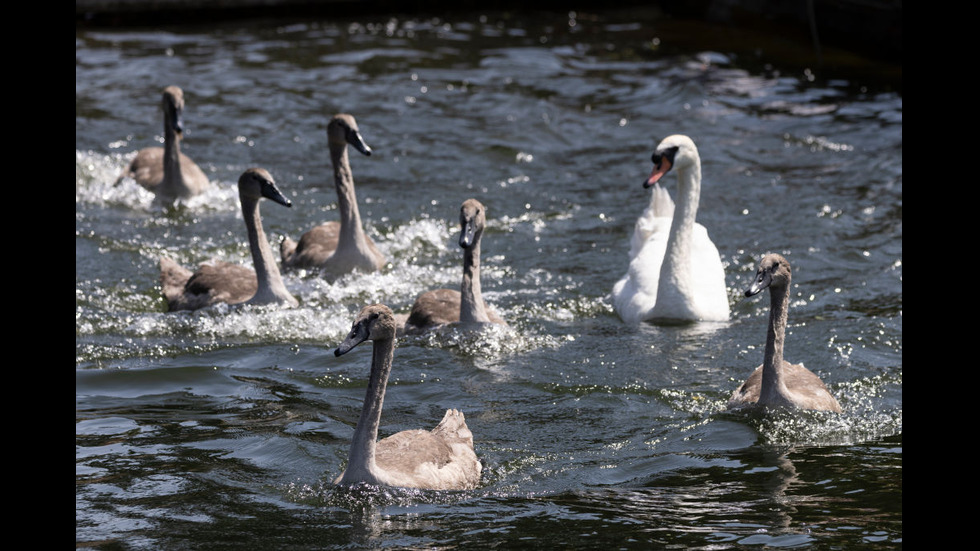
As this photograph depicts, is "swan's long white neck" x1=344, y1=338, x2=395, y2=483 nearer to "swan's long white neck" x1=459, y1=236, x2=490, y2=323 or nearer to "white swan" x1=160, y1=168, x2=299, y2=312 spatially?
"swan's long white neck" x1=459, y1=236, x2=490, y2=323

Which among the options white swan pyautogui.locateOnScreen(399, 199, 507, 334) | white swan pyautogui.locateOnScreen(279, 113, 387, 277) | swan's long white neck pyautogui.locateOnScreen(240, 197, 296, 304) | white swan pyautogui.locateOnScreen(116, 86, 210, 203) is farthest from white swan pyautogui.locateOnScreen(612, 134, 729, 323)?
white swan pyautogui.locateOnScreen(116, 86, 210, 203)

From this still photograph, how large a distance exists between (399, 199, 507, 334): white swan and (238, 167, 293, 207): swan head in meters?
1.57

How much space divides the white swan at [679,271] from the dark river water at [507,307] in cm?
18

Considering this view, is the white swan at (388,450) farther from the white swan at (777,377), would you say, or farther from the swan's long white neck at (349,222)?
the swan's long white neck at (349,222)

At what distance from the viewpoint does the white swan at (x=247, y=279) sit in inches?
394

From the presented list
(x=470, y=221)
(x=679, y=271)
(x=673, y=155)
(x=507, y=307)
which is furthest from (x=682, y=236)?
(x=470, y=221)

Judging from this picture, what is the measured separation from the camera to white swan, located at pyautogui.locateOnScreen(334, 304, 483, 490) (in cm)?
634

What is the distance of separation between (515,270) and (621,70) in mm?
9194

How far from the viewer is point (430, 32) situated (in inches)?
894

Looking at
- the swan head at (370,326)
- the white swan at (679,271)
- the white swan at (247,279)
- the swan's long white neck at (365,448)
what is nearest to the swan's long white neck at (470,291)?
the white swan at (679,271)

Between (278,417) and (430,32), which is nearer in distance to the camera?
(278,417)
